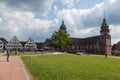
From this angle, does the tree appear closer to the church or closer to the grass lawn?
the church

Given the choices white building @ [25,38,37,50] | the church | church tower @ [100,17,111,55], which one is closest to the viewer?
church tower @ [100,17,111,55]

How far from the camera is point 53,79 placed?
1470cm

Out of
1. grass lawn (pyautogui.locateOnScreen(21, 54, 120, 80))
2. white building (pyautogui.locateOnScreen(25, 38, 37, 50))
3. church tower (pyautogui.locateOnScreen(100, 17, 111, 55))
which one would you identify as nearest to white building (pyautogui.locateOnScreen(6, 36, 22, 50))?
white building (pyautogui.locateOnScreen(25, 38, 37, 50))

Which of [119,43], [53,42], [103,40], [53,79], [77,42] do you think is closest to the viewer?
[53,79]

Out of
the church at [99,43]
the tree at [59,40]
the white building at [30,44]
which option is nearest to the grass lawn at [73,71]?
the tree at [59,40]

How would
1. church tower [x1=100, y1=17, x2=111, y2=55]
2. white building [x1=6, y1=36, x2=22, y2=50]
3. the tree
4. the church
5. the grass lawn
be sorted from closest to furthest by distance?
the grass lawn
the tree
church tower [x1=100, y1=17, x2=111, y2=55]
the church
white building [x1=6, y1=36, x2=22, y2=50]

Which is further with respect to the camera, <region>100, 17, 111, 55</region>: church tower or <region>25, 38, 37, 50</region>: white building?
<region>25, 38, 37, 50</region>: white building

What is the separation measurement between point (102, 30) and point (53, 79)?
120221 mm

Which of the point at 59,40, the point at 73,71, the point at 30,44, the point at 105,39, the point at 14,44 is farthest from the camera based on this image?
the point at 30,44

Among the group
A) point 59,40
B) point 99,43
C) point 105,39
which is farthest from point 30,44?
point 105,39

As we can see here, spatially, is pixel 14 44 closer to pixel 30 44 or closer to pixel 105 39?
pixel 30 44

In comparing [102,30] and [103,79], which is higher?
[102,30]

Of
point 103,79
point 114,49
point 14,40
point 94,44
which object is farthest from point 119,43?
point 103,79

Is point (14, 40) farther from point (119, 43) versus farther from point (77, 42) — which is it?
point (119, 43)
